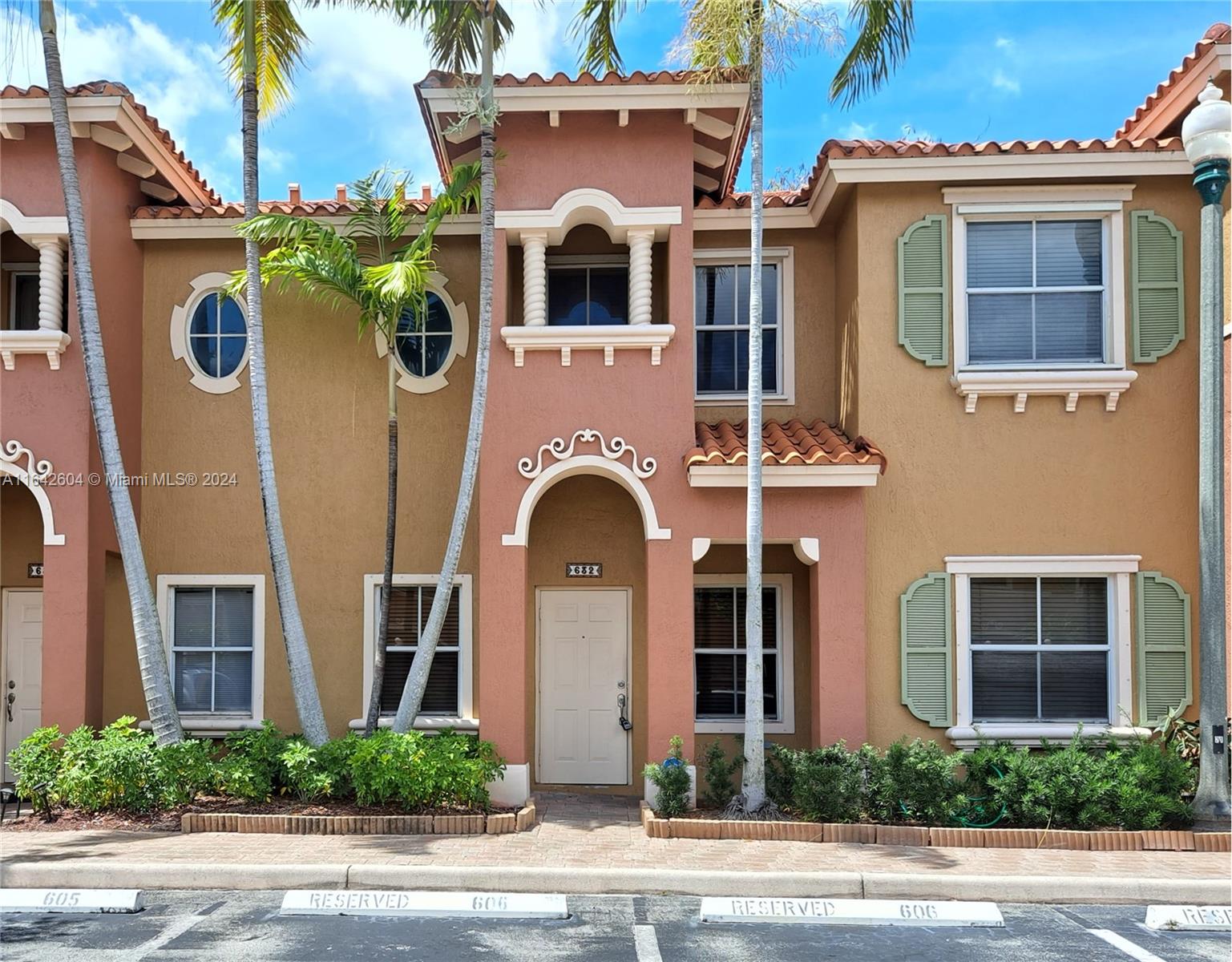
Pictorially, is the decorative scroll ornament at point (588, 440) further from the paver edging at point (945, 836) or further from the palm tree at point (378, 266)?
the paver edging at point (945, 836)

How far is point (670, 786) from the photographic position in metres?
9.40

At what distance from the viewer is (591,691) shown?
11.7 meters

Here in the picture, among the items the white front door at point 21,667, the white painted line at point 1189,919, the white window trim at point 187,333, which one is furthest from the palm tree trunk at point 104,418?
the white painted line at point 1189,919

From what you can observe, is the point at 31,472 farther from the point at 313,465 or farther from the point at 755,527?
the point at 755,527

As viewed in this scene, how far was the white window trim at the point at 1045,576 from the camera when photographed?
10.3 meters

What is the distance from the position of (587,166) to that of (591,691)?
5.58m

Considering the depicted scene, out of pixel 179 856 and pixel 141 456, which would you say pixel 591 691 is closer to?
pixel 179 856

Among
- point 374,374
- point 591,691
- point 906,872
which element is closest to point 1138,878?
point 906,872

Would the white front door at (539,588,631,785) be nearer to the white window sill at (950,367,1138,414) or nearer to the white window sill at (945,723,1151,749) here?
the white window sill at (945,723,1151,749)

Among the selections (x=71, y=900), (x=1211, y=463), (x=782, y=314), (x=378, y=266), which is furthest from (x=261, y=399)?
(x=1211, y=463)

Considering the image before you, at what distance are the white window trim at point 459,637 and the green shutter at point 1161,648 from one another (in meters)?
6.75

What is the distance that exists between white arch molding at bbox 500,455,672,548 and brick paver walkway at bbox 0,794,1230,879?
2770mm

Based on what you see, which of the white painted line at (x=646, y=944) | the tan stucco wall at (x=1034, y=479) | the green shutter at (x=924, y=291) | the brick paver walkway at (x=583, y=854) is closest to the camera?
the white painted line at (x=646, y=944)

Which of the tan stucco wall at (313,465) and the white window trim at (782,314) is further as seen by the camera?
the white window trim at (782,314)
